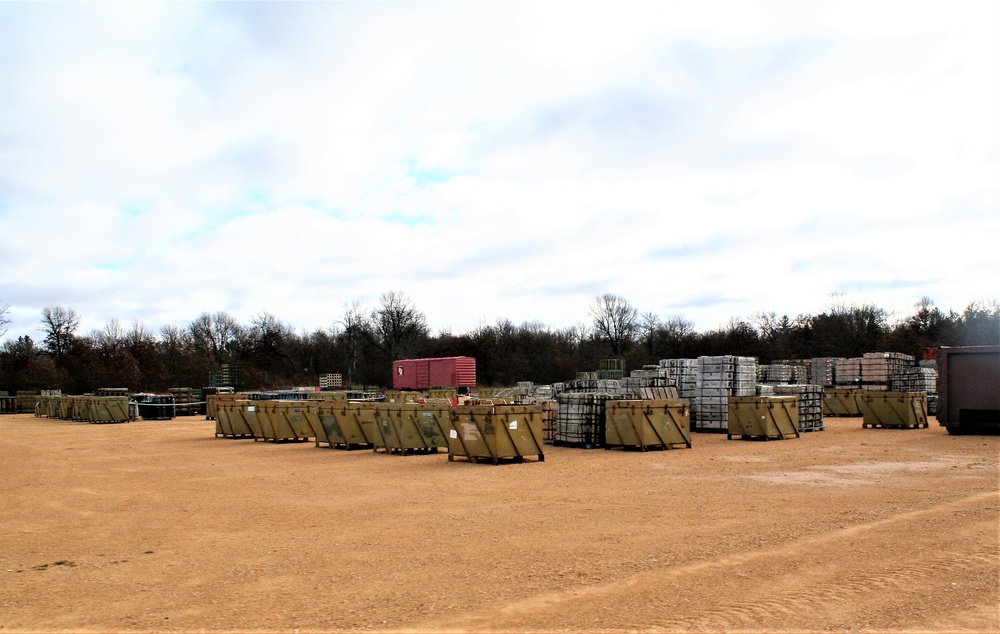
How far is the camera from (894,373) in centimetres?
3900

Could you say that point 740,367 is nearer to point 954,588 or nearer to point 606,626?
point 954,588

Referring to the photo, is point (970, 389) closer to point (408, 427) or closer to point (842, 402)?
point (842, 402)

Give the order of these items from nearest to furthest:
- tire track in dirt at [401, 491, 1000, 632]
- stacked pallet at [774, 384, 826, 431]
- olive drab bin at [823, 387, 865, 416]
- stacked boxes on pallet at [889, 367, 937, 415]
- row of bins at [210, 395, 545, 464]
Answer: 1. tire track in dirt at [401, 491, 1000, 632]
2. row of bins at [210, 395, 545, 464]
3. stacked pallet at [774, 384, 826, 431]
4. olive drab bin at [823, 387, 865, 416]
5. stacked boxes on pallet at [889, 367, 937, 415]

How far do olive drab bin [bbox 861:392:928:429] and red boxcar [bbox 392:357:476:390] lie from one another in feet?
112

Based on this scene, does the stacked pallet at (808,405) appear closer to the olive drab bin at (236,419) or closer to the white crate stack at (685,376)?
the white crate stack at (685,376)

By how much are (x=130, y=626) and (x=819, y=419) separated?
81.2 ft

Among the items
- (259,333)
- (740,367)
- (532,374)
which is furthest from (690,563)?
(259,333)

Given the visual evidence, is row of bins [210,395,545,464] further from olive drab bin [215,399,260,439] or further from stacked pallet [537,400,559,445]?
stacked pallet [537,400,559,445]

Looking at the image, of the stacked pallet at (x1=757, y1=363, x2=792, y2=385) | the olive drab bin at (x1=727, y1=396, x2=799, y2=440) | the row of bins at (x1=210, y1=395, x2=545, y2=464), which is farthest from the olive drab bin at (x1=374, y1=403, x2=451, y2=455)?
the stacked pallet at (x1=757, y1=363, x2=792, y2=385)

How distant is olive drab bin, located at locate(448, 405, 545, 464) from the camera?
17.9m

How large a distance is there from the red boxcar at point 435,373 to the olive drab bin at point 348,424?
34791 millimetres

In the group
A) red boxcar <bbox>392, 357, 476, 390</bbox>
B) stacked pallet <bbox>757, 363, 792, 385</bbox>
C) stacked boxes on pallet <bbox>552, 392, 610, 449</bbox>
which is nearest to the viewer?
stacked boxes on pallet <bbox>552, 392, 610, 449</bbox>

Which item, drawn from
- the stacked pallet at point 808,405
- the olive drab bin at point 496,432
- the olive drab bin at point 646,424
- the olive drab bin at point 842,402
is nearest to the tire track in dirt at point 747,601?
the olive drab bin at point 496,432

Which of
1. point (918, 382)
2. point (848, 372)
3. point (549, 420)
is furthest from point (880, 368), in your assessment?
point (549, 420)
